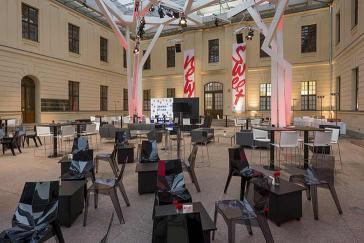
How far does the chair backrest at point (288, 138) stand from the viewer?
5.63 metres

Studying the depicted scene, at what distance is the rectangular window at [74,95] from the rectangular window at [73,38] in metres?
2.05

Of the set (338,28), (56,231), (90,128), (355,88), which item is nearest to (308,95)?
(338,28)

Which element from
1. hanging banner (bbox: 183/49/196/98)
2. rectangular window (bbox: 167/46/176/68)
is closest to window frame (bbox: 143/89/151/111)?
rectangular window (bbox: 167/46/176/68)

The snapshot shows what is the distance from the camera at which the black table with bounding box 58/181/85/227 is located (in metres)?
3.01

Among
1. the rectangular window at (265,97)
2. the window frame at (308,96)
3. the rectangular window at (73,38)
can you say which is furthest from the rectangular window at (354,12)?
the rectangular window at (73,38)

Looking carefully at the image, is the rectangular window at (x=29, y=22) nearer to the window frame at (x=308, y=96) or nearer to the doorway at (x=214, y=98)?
the doorway at (x=214, y=98)

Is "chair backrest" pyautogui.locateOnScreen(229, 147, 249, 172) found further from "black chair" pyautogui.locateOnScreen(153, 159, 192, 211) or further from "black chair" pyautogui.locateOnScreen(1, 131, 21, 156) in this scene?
"black chair" pyautogui.locateOnScreen(1, 131, 21, 156)

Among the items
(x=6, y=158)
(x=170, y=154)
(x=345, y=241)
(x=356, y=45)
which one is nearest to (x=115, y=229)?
(x=345, y=241)

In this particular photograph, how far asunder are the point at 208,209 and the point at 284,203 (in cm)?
101

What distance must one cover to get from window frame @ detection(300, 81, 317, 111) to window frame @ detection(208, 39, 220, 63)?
6.13 m

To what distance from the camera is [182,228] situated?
187 centimetres

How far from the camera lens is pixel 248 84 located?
1756 cm

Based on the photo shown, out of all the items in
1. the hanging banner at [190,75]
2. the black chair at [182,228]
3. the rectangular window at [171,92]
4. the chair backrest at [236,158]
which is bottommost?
the black chair at [182,228]

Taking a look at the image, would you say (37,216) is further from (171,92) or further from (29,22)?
(171,92)
